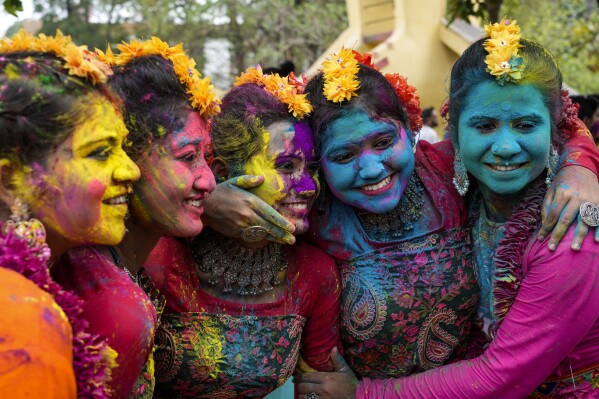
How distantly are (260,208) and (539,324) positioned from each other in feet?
3.75

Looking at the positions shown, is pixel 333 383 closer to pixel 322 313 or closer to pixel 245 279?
pixel 322 313

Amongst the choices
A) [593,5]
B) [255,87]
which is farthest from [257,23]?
[255,87]

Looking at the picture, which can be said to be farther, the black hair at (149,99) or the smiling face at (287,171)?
the smiling face at (287,171)

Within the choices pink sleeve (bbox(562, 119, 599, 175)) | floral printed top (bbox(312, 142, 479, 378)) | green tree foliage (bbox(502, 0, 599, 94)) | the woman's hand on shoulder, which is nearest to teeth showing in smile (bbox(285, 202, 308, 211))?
the woman's hand on shoulder

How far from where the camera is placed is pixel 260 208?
279cm

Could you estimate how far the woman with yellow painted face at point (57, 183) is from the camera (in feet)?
5.60

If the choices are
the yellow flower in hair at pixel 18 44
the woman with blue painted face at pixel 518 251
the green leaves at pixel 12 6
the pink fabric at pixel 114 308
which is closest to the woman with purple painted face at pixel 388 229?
the woman with blue painted face at pixel 518 251

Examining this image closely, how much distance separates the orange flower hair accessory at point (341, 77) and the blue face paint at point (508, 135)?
1.61ft

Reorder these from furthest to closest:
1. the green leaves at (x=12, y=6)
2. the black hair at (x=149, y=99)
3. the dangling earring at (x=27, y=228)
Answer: the green leaves at (x=12, y=6)
the black hair at (x=149, y=99)
the dangling earring at (x=27, y=228)

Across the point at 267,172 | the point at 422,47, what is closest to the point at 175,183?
the point at 267,172

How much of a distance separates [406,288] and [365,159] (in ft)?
1.88

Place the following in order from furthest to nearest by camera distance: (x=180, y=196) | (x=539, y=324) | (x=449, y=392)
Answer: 1. (x=449, y=392)
2. (x=539, y=324)
3. (x=180, y=196)

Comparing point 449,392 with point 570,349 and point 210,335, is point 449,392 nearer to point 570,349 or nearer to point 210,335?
point 570,349

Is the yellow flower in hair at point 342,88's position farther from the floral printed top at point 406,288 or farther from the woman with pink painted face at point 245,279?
the floral printed top at point 406,288
